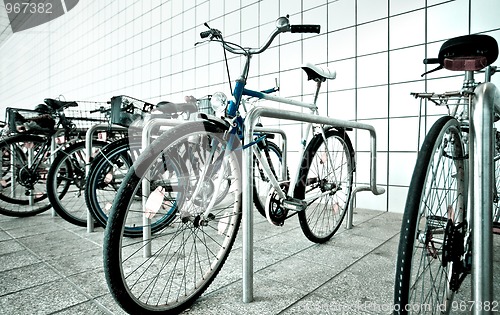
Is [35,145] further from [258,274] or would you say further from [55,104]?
[258,274]

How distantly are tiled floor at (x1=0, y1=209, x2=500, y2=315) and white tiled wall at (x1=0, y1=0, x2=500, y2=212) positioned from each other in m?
0.93

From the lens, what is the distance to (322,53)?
105 inches

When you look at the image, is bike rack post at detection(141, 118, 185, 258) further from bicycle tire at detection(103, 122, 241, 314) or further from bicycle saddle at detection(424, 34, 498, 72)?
bicycle saddle at detection(424, 34, 498, 72)

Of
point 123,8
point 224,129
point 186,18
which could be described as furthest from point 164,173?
point 123,8

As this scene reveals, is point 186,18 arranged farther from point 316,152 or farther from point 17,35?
point 17,35

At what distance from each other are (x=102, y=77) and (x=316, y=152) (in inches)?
199

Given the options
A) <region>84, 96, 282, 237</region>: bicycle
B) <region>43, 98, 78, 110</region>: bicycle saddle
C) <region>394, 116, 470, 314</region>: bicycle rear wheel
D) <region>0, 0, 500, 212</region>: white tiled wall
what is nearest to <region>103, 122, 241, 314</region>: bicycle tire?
<region>84, 96, 282, 237</region>: bicycle

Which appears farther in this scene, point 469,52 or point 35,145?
point 35,145

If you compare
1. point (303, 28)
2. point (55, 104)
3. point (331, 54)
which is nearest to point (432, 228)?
point (303, 28)

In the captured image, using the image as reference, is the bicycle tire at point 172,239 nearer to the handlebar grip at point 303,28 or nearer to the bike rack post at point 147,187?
the bike rack post at point 147,187

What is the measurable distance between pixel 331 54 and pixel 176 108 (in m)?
1.63

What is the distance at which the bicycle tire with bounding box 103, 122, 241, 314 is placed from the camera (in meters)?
0.83

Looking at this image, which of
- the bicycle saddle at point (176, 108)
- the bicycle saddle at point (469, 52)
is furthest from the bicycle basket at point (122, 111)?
the bicycle saddle at point (469, 52)

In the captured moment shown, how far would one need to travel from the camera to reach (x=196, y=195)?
1062 mm
